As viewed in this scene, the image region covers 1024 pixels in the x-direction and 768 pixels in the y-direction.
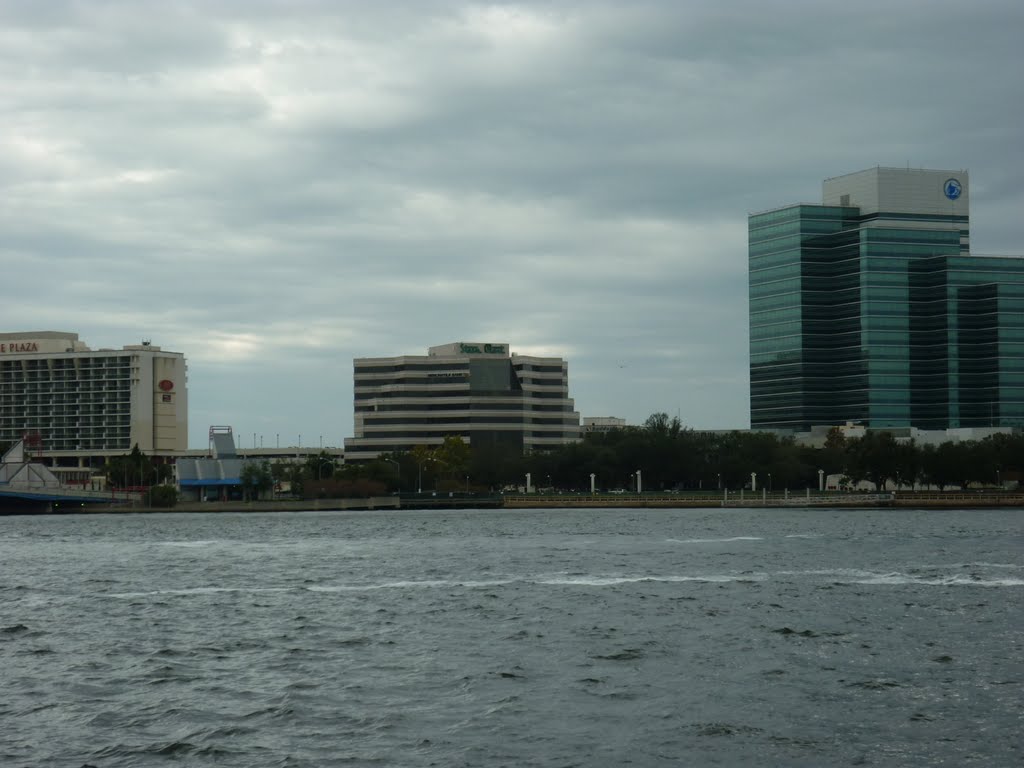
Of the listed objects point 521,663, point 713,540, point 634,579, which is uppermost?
point 521,663

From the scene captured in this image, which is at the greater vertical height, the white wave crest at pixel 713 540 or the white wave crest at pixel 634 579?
the white wave crest at pixel 634 579

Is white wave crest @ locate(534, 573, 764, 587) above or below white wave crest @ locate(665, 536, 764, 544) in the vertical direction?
above

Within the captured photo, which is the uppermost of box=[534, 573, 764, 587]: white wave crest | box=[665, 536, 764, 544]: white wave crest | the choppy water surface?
the choppy water surface

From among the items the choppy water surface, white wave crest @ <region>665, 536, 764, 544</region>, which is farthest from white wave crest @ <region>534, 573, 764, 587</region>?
white wave crest @ <region>665, 536, 764, 544</region>

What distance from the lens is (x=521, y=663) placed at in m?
41.7

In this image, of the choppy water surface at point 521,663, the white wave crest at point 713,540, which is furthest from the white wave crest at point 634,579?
the white wave crest at point 713,540

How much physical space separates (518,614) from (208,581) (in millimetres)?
26820

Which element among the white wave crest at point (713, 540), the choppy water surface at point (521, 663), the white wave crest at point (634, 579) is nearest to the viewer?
the choppy water surface at point (521, 663)

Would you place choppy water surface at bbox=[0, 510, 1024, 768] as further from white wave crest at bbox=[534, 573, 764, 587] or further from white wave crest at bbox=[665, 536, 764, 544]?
white wave crest at bbox=[665, 536, 764, 544]

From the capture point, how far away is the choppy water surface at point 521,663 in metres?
29.9

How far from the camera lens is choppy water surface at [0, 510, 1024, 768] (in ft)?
98.0

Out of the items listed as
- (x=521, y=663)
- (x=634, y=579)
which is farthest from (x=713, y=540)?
(x=521, y=663)

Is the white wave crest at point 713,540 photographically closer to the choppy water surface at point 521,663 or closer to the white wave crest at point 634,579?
the choppy water surface at point 521,663

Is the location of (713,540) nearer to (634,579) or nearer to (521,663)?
(634,579)
